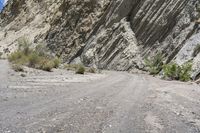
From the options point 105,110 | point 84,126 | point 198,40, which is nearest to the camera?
point 84,126

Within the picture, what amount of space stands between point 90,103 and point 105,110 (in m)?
1.60

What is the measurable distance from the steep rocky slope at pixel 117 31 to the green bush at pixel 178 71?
0.74 m

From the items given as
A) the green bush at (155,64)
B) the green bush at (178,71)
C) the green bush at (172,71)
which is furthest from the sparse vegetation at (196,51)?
the green bush at (155,64)

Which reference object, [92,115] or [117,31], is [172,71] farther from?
[92,115]

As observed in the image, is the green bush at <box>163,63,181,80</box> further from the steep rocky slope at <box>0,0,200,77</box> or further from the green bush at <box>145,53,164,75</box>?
the green bush at <box>145,53,164,75</box>

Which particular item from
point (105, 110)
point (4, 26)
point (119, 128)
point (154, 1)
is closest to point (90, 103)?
point (105, 110)

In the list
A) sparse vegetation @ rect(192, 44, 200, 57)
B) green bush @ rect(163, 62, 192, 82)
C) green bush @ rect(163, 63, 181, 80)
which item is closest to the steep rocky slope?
sparse vegetation @ rect(192, 44, 200, 57)

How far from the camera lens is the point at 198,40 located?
3812 centimetres

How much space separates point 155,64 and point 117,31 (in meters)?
14.7

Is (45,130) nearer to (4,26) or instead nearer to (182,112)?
(182,112)

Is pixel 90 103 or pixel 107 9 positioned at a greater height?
pixel 107 9

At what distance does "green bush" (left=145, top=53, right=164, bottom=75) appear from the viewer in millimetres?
43875

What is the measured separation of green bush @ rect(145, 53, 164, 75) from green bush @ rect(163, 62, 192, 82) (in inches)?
288

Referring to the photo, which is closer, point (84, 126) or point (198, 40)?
point (84, 126)
